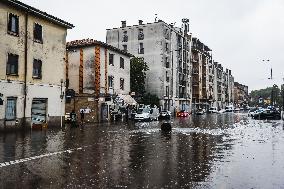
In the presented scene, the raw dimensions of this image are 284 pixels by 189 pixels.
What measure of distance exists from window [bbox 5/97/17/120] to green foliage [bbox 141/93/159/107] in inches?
1315

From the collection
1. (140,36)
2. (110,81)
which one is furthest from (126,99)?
(140,36)

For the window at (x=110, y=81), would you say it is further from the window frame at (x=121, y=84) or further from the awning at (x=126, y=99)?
the window frame at (x=121, y=84)

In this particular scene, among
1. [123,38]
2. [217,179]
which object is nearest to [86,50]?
[123,38]

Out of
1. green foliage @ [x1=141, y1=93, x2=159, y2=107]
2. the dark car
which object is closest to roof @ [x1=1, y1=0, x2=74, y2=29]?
green foliage @ [x1=141, y1=93, x2=159, y2=107]

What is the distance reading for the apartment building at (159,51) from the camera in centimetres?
6194

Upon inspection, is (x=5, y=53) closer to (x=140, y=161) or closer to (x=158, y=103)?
(x=140, y=161)

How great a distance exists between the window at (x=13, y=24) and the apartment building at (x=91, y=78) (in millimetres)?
13961

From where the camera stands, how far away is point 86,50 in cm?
3997

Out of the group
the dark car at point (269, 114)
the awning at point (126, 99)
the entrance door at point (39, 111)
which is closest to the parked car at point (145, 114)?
the awning at point (126, 99)

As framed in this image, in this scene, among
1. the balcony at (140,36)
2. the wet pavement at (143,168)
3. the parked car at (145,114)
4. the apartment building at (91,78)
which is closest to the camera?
the wet pavement at (143,168)

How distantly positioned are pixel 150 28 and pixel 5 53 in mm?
41267

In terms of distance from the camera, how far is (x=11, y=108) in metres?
25.0

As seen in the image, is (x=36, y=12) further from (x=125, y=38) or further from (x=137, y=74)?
(x=125, y=38)

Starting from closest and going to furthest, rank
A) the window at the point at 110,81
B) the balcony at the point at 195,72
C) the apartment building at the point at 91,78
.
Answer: the apartment building at the point at 91,78
the window at the point at 110,81
the balcony at the point at 195,72
